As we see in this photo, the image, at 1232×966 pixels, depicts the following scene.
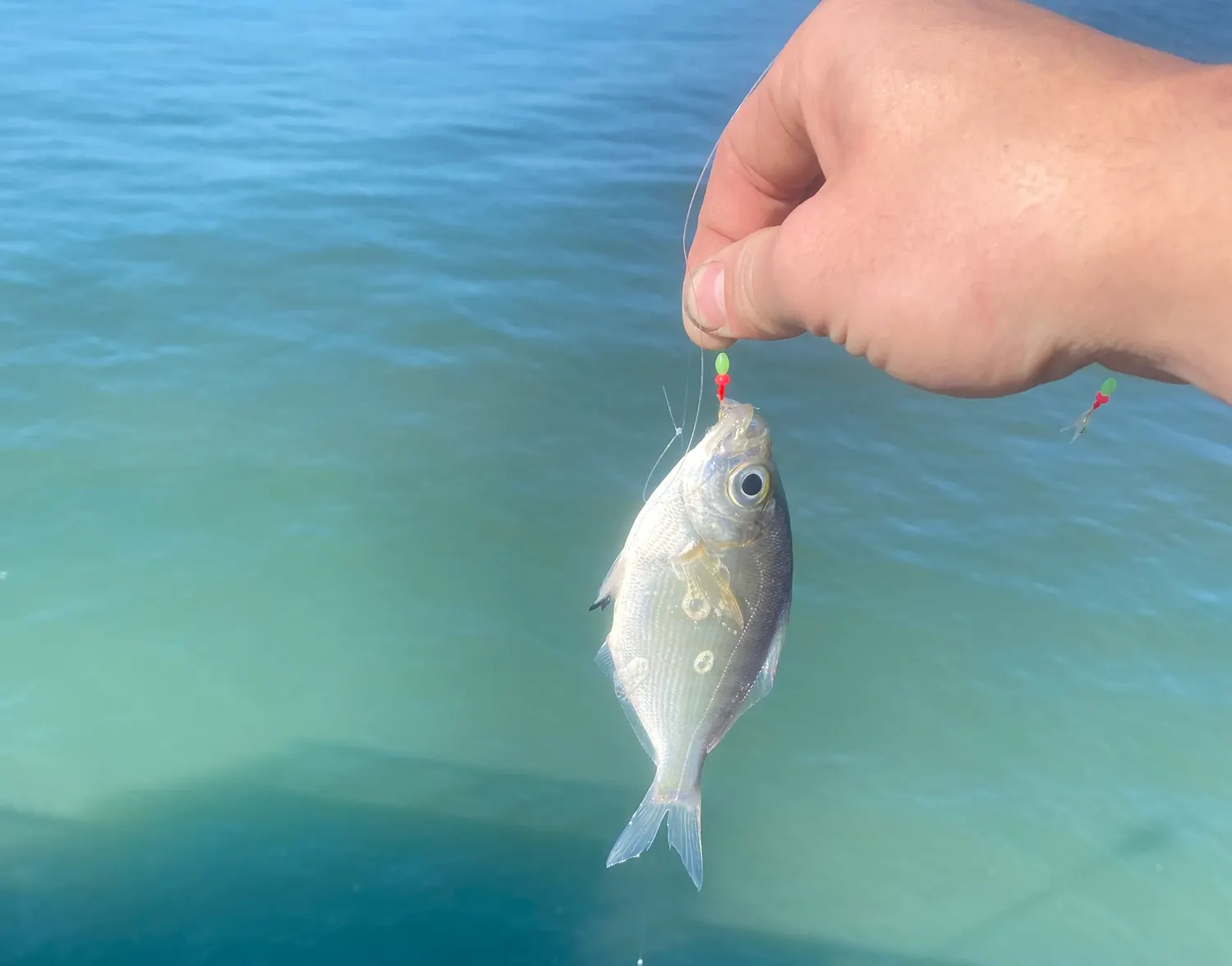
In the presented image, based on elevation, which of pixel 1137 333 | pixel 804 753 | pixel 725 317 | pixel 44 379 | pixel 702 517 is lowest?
pixel 804 753

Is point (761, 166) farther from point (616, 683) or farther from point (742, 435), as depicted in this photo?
point (616, 683)

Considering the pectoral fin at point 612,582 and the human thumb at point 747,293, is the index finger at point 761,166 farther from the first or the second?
the pectoral fin at point 612,582

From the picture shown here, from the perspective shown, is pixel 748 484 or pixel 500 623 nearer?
pixel 748 484

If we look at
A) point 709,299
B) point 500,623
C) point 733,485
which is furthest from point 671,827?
point 500,623

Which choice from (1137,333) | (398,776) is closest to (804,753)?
(398,776)

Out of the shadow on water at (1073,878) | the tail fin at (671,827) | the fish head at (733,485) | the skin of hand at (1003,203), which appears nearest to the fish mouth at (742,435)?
the fish head at (733,485)

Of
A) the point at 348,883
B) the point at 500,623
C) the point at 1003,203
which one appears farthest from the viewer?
the point at 500,623

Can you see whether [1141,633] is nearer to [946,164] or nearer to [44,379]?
[946,164]
